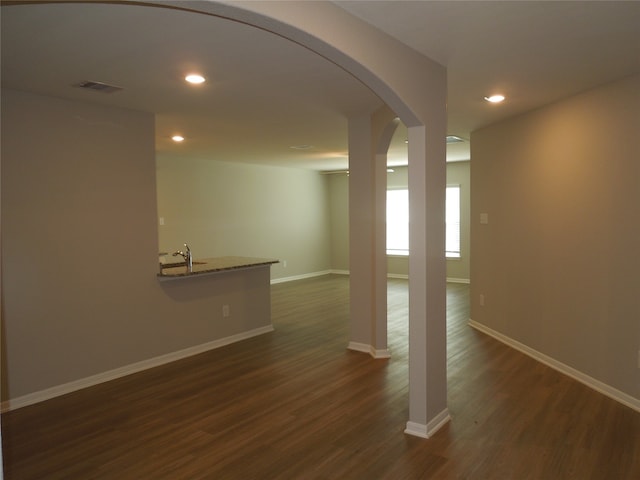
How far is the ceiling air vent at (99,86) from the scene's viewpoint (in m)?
3.47

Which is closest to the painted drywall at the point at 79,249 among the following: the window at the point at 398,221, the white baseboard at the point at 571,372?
the white baseboard at the point at 571,372

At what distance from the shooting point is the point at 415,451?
282 cm

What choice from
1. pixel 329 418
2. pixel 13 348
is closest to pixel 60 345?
pixel 13 348

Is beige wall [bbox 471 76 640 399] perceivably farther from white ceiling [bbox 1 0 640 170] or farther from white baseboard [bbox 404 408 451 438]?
white baseboard [bbox 404 408 451 438]

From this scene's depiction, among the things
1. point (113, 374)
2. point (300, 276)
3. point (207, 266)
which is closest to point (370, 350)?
point (207, 266)

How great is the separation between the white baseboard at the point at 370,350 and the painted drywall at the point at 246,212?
3922mm

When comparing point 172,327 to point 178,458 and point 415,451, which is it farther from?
point 415,451

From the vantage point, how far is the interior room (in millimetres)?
2602

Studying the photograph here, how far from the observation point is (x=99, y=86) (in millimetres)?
3551

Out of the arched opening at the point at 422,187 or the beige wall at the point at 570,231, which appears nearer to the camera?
the arched opening at the point at 422,187

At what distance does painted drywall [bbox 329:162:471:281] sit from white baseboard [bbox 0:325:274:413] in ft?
17.1

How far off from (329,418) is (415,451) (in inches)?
27.0

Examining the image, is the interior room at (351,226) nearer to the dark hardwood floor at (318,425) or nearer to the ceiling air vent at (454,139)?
the dark hardwood floor at (318,425)

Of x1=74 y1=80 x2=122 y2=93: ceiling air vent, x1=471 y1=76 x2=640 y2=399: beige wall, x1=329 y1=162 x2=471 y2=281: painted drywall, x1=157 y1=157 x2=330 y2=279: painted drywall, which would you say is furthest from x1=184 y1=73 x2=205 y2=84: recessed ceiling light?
x1=329 y1=162 x2=471 y2=281: painted drywall
